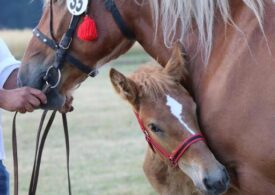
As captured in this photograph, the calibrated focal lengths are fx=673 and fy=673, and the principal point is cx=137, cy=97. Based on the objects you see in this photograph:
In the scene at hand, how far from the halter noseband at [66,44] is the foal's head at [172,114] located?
8.2 inches

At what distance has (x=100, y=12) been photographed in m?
3.23

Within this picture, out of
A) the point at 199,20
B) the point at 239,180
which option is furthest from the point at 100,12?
the point at 239,180

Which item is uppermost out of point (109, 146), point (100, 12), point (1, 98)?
point (100, 12)

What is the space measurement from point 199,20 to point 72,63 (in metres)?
0.67

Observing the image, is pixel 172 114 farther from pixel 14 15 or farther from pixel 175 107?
pixel 14 15

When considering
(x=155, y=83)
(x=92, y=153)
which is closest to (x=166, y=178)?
(x=155, y=83)

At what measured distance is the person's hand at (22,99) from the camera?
10.7ft

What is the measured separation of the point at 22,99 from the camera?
326cm

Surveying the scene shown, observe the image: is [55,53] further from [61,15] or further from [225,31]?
[225,31]

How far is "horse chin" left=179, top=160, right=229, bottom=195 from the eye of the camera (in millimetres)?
2902

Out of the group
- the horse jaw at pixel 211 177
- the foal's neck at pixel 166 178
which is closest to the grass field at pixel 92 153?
the foal's neck at pixel 166 178

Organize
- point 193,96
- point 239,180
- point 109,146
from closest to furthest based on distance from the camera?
point 239,180, point 193,96, point 109,146

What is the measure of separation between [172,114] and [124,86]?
0.27 metres

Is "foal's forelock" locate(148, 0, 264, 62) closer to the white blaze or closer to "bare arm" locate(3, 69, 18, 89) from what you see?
the white blaze
